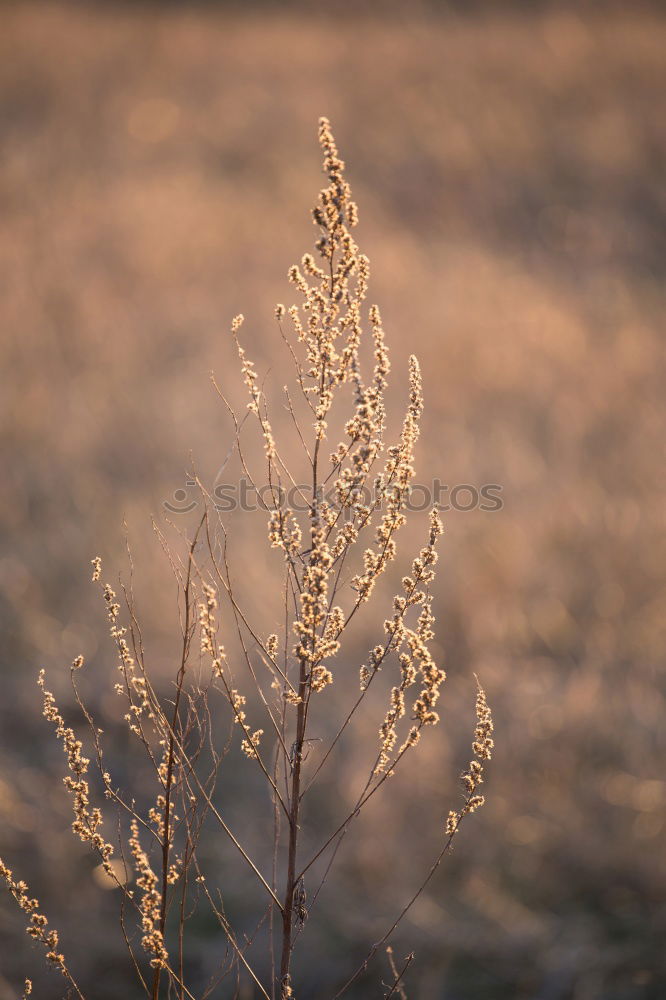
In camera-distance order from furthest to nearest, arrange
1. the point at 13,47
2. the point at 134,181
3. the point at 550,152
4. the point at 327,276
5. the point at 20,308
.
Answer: the point at 13,47, the point at 550,152, the point at 134,181, the point at 20,308, the point at 327,276

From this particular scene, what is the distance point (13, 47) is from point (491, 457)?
34.6 feet

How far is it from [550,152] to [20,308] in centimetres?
743

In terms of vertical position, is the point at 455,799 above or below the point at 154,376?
below

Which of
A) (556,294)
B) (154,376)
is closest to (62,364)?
(154,376)

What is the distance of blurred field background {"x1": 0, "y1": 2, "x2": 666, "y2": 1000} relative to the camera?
3.76 meters

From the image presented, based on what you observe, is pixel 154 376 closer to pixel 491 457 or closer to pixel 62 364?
pixel 62 364

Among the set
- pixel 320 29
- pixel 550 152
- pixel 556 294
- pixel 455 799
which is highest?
pixel 320 29

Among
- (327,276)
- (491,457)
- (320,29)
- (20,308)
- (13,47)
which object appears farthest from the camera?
(320,29)

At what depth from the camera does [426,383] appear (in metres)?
7.60

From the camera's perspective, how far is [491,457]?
678 cm

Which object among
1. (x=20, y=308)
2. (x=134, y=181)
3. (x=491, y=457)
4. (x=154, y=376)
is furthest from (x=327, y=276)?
(x=134, y=181)

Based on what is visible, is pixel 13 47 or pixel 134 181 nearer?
pixel 134 181

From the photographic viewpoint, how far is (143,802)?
4.35m

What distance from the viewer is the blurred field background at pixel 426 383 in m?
3.76
